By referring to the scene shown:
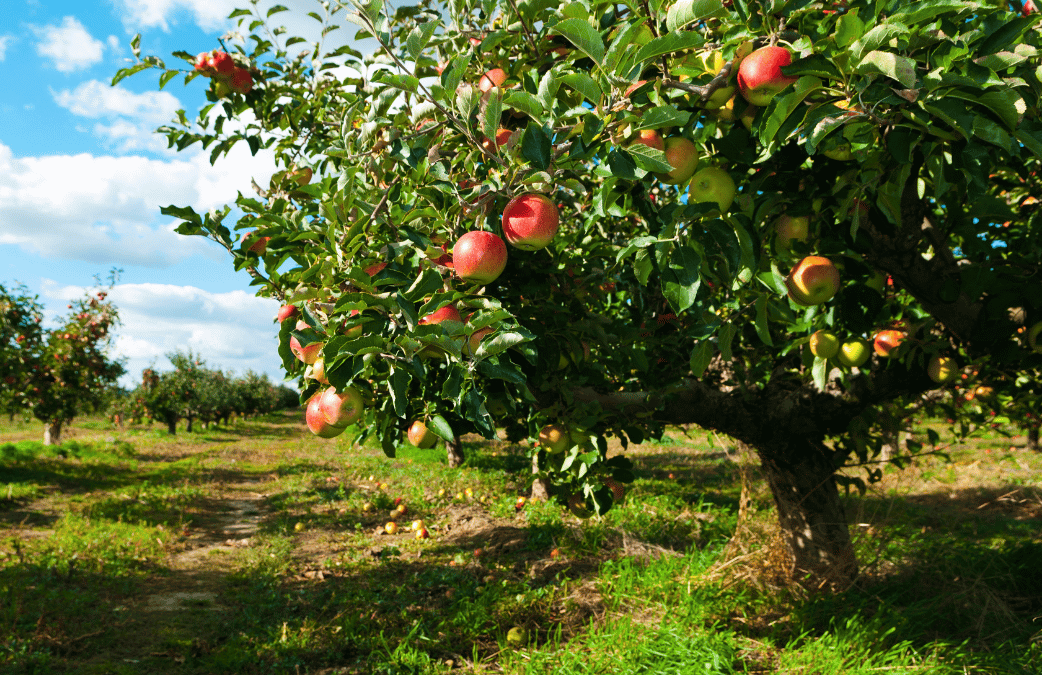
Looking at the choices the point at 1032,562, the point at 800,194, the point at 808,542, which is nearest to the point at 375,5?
the point at 800,194

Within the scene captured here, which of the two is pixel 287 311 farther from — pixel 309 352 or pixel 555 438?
Result: pixel 555 438

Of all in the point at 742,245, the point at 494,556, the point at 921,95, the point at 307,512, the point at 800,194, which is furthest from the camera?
the point at 307,512

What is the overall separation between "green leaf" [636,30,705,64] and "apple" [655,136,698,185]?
1.10 feet

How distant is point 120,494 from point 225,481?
2.85 metres

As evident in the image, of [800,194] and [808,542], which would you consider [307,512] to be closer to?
[808,542]

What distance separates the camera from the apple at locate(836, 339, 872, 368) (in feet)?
9.30

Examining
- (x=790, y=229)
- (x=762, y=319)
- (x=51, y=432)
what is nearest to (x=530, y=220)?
(x=762, y=319)

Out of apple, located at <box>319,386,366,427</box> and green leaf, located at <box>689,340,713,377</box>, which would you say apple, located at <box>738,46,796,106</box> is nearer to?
green leaf, located at <box>689,340,713,377</box>

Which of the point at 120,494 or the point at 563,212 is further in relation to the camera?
the point at 120,494

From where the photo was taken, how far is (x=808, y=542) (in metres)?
4.28

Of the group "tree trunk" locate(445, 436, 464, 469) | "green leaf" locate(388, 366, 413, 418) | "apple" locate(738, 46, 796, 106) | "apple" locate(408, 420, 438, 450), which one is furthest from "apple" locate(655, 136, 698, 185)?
"tree trunk" locate(445, 436, 464, 469)

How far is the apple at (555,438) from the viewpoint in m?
2.55

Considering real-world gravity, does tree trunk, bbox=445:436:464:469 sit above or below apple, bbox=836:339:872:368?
below

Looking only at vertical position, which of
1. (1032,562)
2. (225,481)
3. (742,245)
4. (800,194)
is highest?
(800,194)
